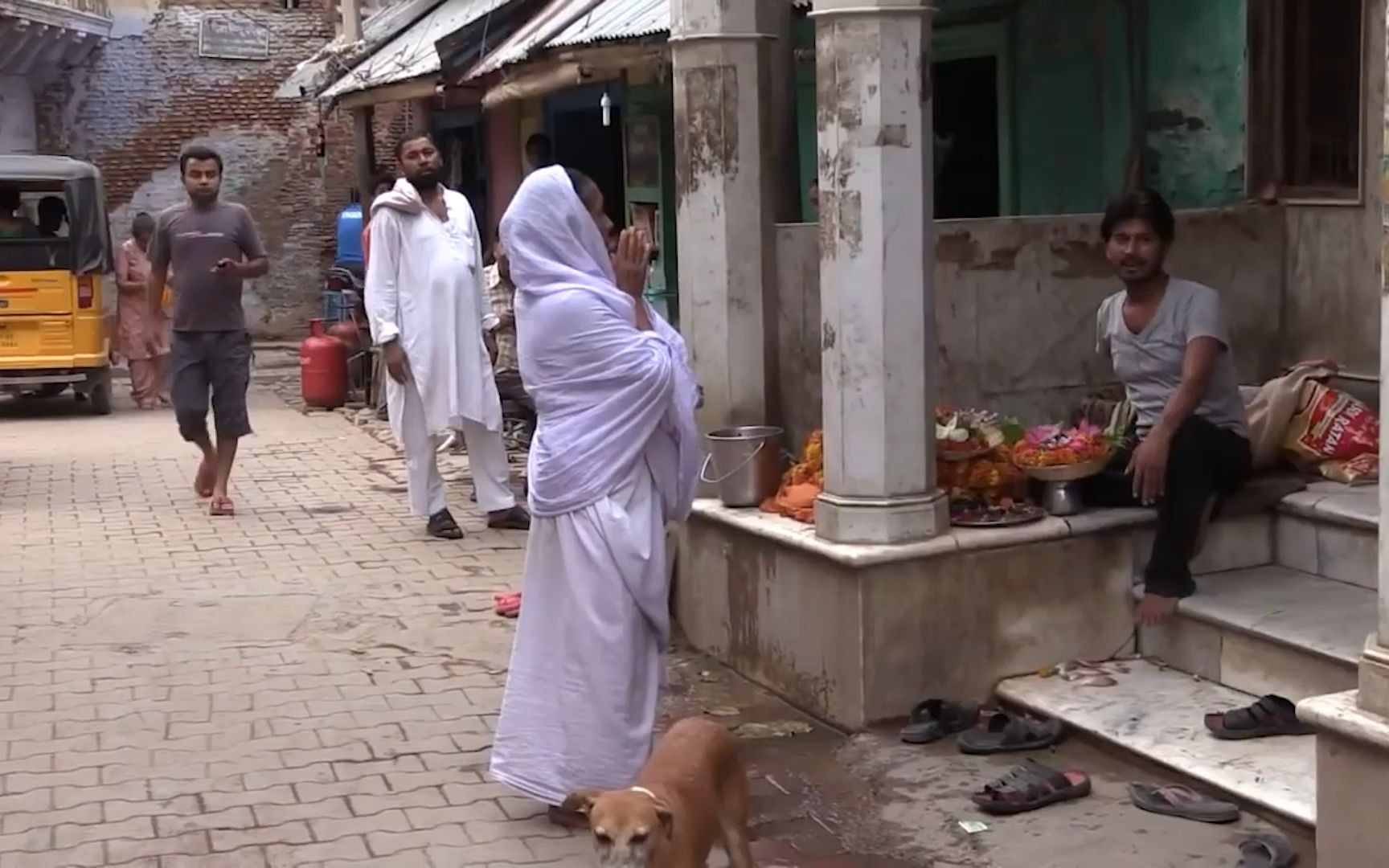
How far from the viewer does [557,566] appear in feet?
15.4

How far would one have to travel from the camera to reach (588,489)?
15.1 feet

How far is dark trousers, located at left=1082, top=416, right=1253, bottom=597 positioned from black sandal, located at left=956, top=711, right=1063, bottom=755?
2.23 ft

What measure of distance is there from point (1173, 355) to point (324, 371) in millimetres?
10245

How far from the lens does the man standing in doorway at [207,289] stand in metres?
9.02

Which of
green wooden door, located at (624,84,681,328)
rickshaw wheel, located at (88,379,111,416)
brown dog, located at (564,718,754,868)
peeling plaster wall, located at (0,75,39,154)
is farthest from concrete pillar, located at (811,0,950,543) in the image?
peeling plaster wall, located at (0,75,39,154)

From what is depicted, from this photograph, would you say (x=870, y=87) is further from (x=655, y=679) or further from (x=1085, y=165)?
(x=1085, y=165)

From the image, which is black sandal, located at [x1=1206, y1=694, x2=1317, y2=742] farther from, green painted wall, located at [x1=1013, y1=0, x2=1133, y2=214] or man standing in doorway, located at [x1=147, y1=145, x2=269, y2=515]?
man standing in doorway, located at [x1=147, y1=145, x2=269, y2=515]

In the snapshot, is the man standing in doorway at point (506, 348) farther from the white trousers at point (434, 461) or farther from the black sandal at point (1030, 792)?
the black sandal at point (1030, 792)

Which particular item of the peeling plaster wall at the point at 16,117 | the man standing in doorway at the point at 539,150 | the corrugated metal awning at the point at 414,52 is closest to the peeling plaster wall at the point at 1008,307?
the man standing in doorway at the point at 539,150

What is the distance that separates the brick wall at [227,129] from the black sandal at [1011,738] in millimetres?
19158

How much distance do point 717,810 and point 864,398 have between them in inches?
70.4

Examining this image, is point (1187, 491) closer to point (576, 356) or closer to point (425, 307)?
point (576, 356)

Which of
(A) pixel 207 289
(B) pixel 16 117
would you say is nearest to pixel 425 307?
(A) pixel 207 289

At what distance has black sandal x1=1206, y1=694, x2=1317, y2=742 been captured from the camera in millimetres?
4742
